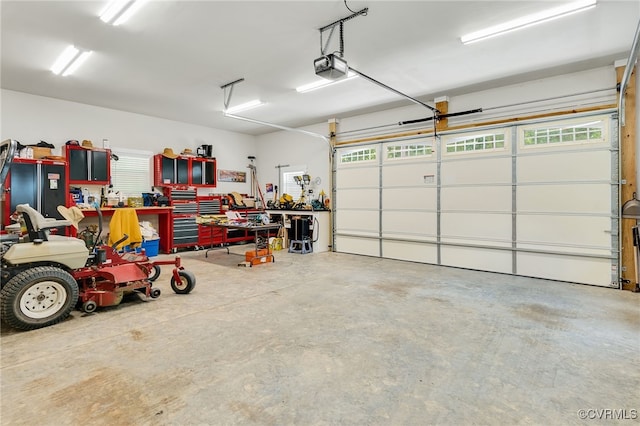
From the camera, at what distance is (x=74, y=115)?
6551 mm

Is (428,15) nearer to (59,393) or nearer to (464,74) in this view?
(464,74)

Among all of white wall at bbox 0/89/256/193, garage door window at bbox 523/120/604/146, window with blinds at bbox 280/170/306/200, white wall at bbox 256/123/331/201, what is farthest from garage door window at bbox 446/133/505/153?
white wall at bbox 0/89/256/193

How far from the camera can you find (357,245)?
7.57m

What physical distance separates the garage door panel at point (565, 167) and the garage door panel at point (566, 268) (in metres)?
1.24

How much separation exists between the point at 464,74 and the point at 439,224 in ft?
8.92

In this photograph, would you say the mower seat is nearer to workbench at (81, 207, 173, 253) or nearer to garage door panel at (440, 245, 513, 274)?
workbench at (81, 207, 173, 253)

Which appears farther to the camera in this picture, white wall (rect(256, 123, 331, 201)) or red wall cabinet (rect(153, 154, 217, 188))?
white wall (rect(256, 123, 331, 201))

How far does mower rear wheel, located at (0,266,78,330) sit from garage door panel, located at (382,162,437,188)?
568 cm

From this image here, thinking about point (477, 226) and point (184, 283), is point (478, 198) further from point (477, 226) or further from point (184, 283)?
point (184, 283)

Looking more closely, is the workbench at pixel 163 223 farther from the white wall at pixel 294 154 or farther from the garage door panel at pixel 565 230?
the garage door panel at pixel 565 230

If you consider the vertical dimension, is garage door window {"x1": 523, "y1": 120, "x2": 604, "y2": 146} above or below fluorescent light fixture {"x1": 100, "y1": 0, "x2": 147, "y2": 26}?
below

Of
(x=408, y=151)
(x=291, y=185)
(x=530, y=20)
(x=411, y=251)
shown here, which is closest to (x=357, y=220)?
(x=411, y=251)

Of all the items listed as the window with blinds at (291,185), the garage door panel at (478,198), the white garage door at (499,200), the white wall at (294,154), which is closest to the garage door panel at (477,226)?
the white garage door at (499,200)

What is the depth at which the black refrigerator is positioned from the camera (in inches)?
211
